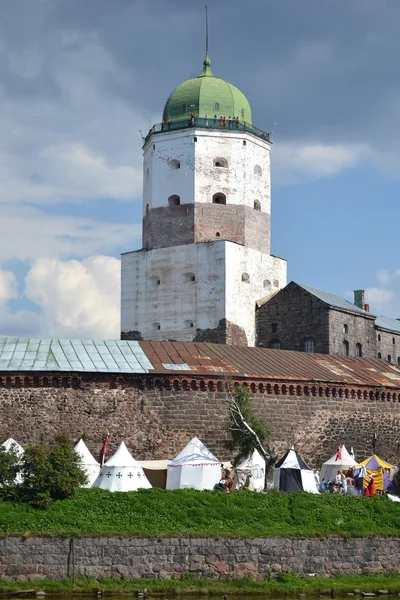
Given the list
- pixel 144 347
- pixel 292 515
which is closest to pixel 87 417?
pixel 144 347

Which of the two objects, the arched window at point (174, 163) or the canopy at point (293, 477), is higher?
the arched window at point (174, 163)

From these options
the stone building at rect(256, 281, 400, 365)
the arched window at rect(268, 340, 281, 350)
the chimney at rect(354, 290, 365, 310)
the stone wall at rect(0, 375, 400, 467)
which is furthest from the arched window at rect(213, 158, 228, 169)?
the stone wall at rect(0, 375, 400, 467)

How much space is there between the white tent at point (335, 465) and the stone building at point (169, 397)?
2.98m

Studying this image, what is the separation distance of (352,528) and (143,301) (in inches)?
1193

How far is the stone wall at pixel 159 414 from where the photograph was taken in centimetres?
4125

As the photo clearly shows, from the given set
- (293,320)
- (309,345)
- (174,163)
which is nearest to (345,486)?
(309,345)

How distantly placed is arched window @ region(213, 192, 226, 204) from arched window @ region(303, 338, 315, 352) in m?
8.62

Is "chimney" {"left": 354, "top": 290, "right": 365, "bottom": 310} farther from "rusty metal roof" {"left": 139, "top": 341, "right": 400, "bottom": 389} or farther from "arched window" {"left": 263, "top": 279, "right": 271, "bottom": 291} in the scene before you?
"rusty metal roof" {"left": 139, "top": 341, "right": 400, "bottom": 389}

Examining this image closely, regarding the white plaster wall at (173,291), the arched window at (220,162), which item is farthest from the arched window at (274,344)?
the arched window at (220,162)

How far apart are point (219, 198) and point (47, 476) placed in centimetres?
3158

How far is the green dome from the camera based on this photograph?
6066 cm

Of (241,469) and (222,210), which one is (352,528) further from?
(222,210)

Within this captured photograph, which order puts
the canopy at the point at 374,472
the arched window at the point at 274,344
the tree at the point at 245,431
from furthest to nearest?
the arched window at the point at 274,344 < the tree at the point at 245,431 < the canopy at the point at 374,472

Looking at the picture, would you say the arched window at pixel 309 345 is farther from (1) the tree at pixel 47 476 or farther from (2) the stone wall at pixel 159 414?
(1) the tree at pixel 47 476
